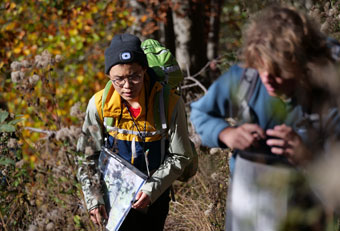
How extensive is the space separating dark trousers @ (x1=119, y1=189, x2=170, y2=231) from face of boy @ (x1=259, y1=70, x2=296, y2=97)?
1.30m

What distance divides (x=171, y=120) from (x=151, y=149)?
0.67 feet

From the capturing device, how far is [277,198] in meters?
1.24

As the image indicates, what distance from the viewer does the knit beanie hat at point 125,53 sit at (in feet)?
7.89

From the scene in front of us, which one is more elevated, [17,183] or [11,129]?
[11,129]

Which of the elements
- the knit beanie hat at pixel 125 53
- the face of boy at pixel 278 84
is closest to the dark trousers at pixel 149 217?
the knit beanie hat at pixel 125 53

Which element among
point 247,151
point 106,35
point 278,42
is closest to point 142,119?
point 247,151

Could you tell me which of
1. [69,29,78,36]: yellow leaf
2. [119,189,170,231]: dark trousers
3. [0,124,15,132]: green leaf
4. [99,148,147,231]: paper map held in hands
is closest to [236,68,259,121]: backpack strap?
[99,148,147,231]: paper map held in hands

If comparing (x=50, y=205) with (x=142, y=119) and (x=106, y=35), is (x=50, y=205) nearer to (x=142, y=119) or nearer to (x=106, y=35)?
(x=142, y=119)

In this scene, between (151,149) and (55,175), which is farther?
(55,175)

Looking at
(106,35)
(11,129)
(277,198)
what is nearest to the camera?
(277,198)

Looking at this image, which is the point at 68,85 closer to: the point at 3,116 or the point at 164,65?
the point at 3,116

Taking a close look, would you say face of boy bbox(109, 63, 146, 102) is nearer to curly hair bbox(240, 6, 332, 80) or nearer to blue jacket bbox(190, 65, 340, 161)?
blue jacket bbox(190, 65, 340, 161)

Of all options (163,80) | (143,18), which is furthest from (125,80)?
(143,18)

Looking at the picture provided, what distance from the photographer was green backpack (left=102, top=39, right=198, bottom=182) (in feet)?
8.13
